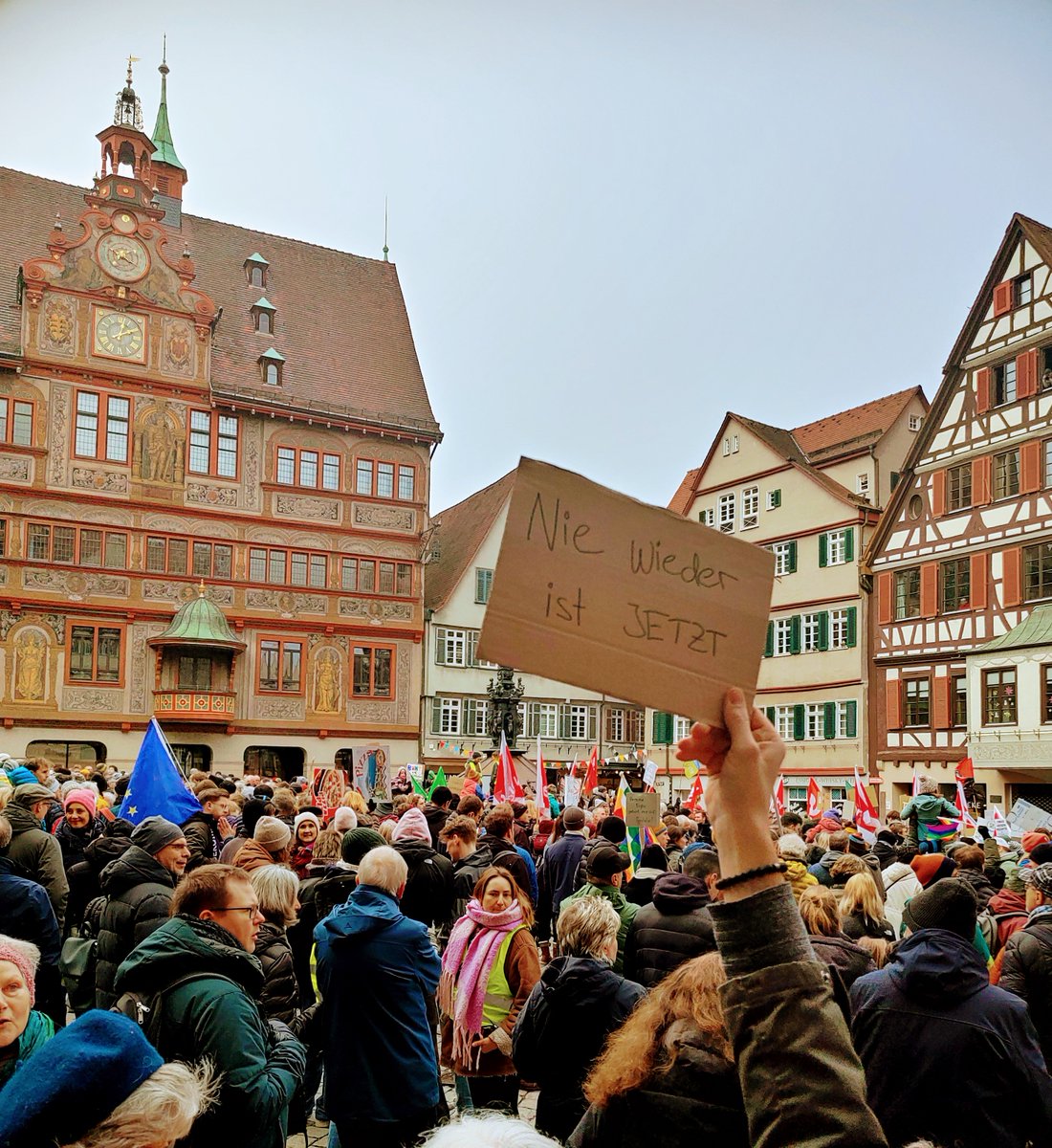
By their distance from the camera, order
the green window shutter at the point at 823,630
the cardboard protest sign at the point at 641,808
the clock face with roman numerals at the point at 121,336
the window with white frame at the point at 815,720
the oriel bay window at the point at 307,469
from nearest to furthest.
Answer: the cardboard protest sign at the point at 641,808, the window with white frame at the point at 815,720, the green window shutter at the point at 823,630, the clock face with roman numerals at the point at 121,336, the oriel bay window at the point at 307,469

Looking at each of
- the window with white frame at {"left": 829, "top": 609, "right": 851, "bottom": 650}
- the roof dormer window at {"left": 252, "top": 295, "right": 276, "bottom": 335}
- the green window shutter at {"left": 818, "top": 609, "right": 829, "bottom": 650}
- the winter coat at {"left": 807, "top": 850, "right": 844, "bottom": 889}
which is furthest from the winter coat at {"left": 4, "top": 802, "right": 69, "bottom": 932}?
the roof dormer window at {"left": 252, "top": 295, "right": 276, "bottom": 335}

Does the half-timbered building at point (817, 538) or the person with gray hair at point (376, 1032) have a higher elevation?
the half-timbered building at point (817, 538)

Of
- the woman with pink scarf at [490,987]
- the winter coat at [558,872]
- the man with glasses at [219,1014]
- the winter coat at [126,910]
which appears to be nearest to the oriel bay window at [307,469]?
the winter coat at [558,872]

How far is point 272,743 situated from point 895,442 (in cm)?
2115

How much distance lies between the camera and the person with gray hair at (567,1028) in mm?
4270

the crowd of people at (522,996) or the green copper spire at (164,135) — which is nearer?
the crowd of people at (522,996)

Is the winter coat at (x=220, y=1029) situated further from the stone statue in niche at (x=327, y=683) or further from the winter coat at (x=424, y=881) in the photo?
the stone statue in niche at (x=327, y=683)

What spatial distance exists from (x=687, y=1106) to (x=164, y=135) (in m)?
48.2

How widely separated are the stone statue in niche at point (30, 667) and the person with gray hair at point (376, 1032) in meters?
30.5

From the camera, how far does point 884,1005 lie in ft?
12.4

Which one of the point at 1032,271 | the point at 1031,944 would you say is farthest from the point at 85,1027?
the point at 1032,271

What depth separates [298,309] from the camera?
135ft

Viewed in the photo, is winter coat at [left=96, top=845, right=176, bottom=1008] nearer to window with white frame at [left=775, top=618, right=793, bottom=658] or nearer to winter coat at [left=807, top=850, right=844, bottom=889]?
winter coat at [left=807, top=850, right=844, bottom=889]

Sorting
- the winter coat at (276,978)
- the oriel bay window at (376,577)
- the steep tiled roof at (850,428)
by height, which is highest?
the steep tiled roof at (850,428)
